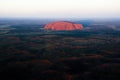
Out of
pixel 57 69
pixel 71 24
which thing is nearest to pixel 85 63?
pixel 57 69

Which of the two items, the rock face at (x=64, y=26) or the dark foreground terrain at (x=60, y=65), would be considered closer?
the dark foreground terrain at (x=60, y=65)

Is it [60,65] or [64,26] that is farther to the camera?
[64,26]

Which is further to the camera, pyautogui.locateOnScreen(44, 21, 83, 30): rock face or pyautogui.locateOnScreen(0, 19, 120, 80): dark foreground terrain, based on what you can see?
pyautogui.locateOnScreen(44, 21, 83, 30): rock face

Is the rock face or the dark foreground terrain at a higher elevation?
the dark foreground terrain

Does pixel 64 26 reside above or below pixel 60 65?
below

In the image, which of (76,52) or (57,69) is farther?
(76,52)

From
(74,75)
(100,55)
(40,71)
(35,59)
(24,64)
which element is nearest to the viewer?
(74,75)

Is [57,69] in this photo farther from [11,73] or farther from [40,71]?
[11,73]

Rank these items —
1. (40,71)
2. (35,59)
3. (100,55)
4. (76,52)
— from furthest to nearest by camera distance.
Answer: (76,52) < (100,55) < (35,59) < (40,71)

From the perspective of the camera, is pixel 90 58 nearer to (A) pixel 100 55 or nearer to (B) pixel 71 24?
(A) pixel 100 55

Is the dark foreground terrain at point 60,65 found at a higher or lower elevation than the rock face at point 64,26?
higher
